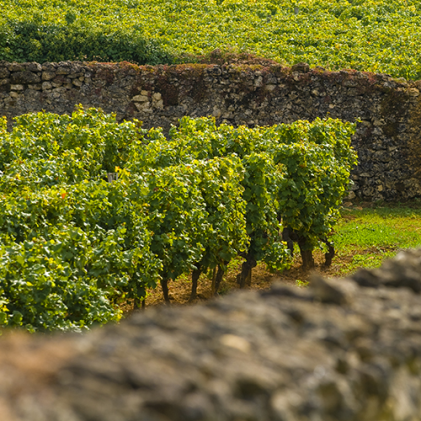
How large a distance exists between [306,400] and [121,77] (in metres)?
13.9

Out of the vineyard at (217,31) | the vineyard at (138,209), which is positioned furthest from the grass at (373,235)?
the vineyard at (217,31)

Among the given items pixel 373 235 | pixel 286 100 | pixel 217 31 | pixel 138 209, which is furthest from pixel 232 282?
pixel 217 31

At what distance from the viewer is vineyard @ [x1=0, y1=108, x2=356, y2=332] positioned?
5.23 meters

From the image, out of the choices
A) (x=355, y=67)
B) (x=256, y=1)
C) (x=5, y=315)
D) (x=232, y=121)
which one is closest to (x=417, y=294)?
(x=5, y=315)

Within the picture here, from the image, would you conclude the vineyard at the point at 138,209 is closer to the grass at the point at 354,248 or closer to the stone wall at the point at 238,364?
the grass at the point at 354,248

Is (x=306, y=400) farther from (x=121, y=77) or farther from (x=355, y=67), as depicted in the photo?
(x=355, y=67)

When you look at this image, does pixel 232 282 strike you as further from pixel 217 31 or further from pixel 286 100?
pixel 217 31

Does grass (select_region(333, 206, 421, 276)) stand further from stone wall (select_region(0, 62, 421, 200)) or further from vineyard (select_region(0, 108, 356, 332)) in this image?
stone wall (select_region(0, 62, 421, 200))

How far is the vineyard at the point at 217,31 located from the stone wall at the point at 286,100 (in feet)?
7.64

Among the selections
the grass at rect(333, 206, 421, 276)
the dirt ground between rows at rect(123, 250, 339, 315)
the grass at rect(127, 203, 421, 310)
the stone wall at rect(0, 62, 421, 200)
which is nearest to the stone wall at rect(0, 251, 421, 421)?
the dirt ground between rows at rect(123, 250, 339, 315)

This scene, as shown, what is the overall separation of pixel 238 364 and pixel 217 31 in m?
19.5

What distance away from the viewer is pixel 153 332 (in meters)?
1.80

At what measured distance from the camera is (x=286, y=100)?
15.0m

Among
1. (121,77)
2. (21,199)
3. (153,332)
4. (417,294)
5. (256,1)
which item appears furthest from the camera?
(256,1)
